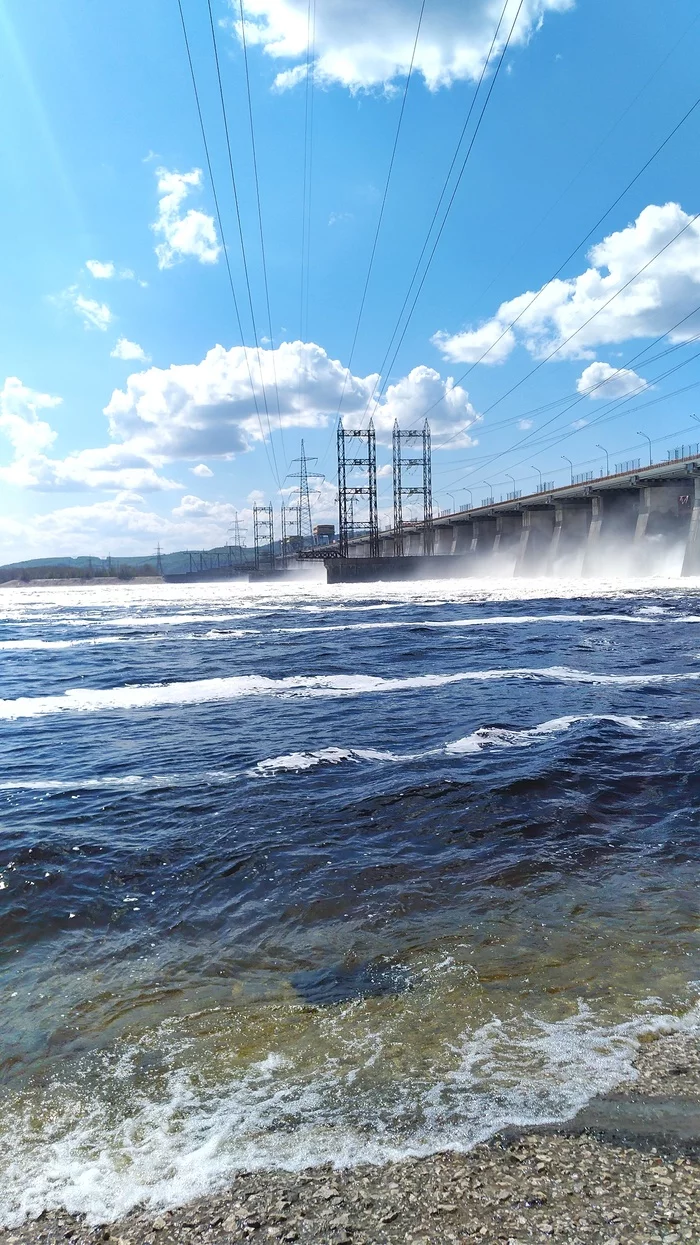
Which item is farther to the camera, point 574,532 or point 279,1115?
point 574,532

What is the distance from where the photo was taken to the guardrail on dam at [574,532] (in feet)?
249

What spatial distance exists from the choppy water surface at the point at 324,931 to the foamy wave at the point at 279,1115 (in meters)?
0.01

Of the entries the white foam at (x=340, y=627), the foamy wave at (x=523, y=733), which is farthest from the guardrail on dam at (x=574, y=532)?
the foamy wave at (x=523, y=733)

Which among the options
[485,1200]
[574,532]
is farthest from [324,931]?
[574,532]

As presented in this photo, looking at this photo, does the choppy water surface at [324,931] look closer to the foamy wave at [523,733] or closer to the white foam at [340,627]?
the foamy wave at [523,733]

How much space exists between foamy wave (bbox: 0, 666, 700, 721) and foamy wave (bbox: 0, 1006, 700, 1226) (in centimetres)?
1267

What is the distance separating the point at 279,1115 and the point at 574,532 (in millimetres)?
97992

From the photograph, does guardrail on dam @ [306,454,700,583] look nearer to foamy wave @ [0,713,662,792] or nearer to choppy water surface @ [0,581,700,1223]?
foamy wave @ [0,713,662,792]

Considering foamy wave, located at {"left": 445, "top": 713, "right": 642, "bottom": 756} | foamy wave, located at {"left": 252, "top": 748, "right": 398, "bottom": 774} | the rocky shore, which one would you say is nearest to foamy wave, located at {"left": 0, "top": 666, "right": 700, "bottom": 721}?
foamy wave, located at {"left": 445, "top": 713, "right": 642, "bottom": 756}

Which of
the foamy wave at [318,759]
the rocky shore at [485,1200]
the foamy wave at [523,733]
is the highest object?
the rocky shore at [485,1200]

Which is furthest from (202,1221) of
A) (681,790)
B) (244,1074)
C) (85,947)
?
(681,790)

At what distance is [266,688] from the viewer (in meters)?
18.0

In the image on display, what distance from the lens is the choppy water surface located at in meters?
3.56

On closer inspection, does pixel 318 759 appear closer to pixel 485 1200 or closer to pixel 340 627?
pixel 485 1200
